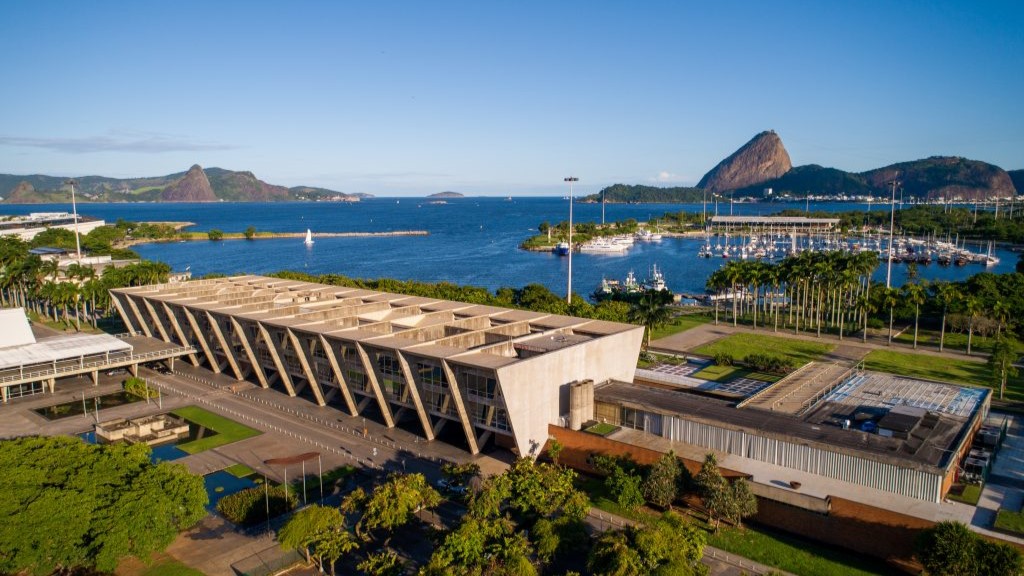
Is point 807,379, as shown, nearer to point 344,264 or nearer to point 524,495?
point 524,495

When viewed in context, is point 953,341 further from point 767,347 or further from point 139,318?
point 139,318

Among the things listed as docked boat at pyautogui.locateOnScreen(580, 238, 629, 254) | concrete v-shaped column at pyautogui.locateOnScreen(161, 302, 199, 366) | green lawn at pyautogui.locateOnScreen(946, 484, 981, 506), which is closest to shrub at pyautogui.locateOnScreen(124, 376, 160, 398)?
concrete v-shaped column at pyautogui.locateOnScreen(161, 302, 199, 366)

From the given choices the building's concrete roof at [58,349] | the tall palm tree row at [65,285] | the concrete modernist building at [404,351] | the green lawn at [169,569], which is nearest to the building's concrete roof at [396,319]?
the concrete modernist building at [404,351]

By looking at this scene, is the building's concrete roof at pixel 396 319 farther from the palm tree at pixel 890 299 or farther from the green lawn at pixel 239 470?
the palm tree at pixel 890 299

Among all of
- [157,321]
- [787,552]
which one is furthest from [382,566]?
[157,321]

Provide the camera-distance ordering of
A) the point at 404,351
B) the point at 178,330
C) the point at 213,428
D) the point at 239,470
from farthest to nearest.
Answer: the point at 178,330, the point at 213,428, the point at 404,351, the point at 239,470
